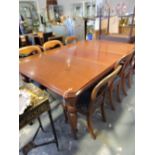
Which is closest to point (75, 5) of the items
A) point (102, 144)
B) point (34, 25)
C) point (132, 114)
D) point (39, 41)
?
point (34, 25)

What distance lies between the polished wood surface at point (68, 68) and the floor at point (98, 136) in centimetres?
67

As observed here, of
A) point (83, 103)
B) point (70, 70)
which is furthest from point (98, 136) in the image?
point (70, 70)

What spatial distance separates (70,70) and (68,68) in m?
0.06

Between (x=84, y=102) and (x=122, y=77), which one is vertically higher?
(x=122, y=77)

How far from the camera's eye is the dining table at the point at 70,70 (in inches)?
41.9

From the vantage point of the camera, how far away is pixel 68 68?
1375 millimetres

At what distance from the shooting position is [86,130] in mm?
1529

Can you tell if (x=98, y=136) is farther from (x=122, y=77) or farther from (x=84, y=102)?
(x=122, y=77)

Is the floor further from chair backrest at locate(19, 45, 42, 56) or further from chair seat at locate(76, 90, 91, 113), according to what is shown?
chair backrest at locate(19, 45, 42, 56)

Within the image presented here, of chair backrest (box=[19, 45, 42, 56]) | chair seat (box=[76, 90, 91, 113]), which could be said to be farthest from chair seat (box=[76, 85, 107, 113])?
chair backrest (box=[19, 45, 42, 56])

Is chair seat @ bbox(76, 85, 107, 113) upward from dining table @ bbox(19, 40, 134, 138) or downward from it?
downward

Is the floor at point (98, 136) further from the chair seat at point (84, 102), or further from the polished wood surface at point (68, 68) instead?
the polished wood surface at point (68, 68)

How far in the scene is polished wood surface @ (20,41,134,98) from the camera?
42.6 inches
